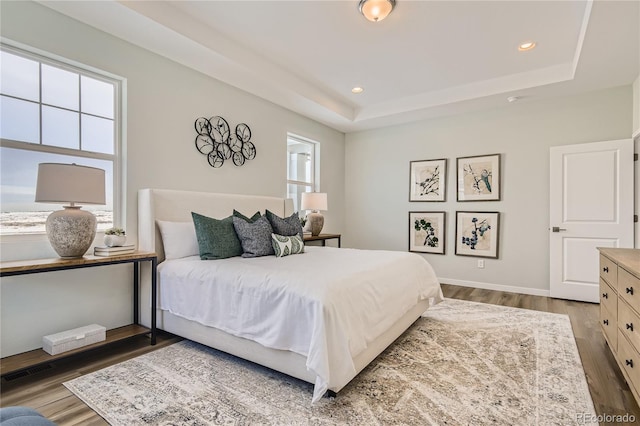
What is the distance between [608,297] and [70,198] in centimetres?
394

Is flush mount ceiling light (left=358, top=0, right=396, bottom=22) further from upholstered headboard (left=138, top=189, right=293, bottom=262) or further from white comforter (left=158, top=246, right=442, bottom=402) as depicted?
upholstered headboard (left=138, top=189, right=293, bottom=262)

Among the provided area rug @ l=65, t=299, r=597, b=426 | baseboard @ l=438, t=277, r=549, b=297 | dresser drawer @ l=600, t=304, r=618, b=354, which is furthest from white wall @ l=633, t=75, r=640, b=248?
area rug @ l=65, t=299, r=597, b=426

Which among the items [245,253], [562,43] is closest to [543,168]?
[562,43]

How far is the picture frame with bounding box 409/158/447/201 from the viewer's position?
496cm

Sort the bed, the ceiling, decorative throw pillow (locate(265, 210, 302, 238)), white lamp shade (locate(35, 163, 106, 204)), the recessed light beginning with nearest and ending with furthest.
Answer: the bed → white lamp shade (locate(35, 163, 106, 204)) → the ceiling → the recessed light → decorative throw pillow (locate(265, 210, 302, 238))

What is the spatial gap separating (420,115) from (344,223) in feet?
7.58

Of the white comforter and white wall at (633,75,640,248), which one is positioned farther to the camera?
white wall at (633,75,640,248)

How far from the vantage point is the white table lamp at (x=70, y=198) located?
6.93 feet

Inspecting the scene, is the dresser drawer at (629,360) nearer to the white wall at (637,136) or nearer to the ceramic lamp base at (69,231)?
the white wall at (637,136)

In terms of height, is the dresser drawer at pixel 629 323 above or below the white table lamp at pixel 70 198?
below

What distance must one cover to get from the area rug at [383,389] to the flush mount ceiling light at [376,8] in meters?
2.72

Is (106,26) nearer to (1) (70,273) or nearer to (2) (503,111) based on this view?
(1) (70,273)

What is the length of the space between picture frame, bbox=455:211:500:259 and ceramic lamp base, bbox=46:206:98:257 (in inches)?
179

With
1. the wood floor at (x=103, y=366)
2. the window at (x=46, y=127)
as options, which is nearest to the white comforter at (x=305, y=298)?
the wood floor at (x=103, y=366)
